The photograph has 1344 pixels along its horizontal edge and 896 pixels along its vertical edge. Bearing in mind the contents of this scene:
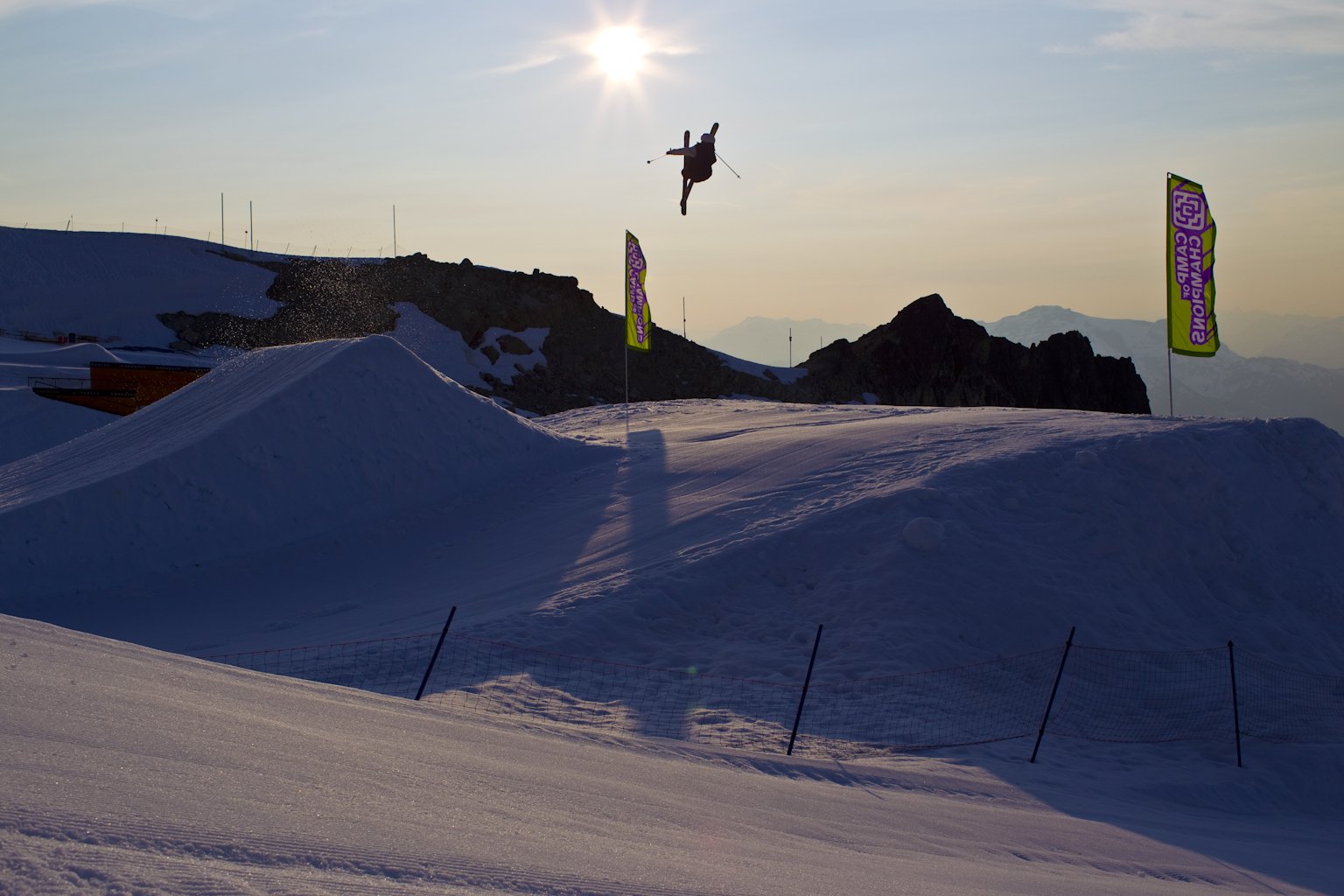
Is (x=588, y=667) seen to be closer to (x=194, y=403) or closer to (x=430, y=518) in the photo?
(x=430, y=518)

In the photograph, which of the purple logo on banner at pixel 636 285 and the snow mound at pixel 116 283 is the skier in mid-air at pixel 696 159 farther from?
the snow mound at pixel 116 283

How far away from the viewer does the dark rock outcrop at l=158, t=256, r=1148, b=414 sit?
63844 millimetres

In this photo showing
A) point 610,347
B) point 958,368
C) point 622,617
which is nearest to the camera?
point 622,617

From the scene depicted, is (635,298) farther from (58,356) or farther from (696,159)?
(58,356)

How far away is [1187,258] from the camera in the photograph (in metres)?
20.4

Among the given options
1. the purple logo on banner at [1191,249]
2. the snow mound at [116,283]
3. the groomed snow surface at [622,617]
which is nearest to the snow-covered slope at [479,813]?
the groomed snow surface at [622,617]

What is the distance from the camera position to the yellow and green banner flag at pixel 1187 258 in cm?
2033

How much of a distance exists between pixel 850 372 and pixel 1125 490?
56.7 metres

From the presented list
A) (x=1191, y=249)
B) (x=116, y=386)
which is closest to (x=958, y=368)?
(x=116, y=386)

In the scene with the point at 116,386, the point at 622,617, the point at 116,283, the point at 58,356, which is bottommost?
the point at 622,617

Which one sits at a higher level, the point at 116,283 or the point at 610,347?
the point at 116,283

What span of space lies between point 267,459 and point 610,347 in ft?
169

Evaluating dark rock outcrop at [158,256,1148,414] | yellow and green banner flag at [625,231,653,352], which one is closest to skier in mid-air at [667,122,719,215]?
yellow and green banner flag at [625,231,653,352]

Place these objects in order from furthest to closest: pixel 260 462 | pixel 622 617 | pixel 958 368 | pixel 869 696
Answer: pixel 958 368
pixel 260 462
pixel 622 617
pixel 869 696
